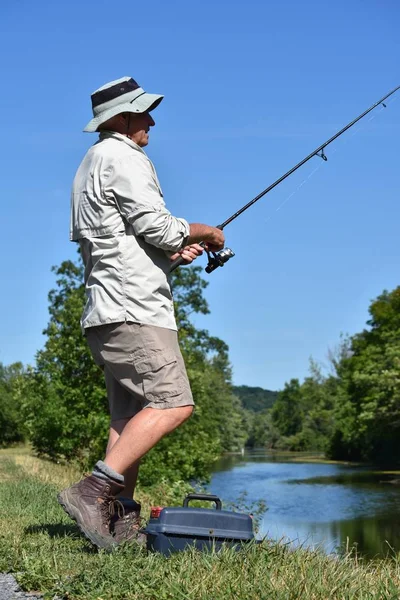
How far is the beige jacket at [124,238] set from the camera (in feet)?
13.3

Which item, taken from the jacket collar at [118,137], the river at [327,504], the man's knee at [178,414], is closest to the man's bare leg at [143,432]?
the man's knee at [178,414]

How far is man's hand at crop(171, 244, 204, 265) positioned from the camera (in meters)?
4.39

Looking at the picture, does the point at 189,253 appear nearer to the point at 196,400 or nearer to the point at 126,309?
the point at 126,309

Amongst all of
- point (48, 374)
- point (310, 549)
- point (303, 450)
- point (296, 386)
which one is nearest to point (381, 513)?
point (48, 374)

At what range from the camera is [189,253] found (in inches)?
173

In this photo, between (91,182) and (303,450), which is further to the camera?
(303,450)

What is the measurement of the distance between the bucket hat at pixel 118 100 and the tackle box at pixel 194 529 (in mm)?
1860

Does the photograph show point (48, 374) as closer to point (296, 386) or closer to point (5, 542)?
point (5, 542)

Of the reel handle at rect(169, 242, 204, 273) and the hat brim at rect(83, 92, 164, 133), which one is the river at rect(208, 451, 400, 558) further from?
the hat brim at rect(83, 92, 164, 133)

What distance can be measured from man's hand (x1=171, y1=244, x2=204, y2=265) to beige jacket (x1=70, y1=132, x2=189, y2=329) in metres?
0.15

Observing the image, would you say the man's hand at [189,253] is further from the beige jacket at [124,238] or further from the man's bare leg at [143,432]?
the man's bare leg at [143,432]

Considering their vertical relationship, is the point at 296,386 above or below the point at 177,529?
above

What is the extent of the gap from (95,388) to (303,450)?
256 feet

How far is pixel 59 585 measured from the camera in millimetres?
3127
